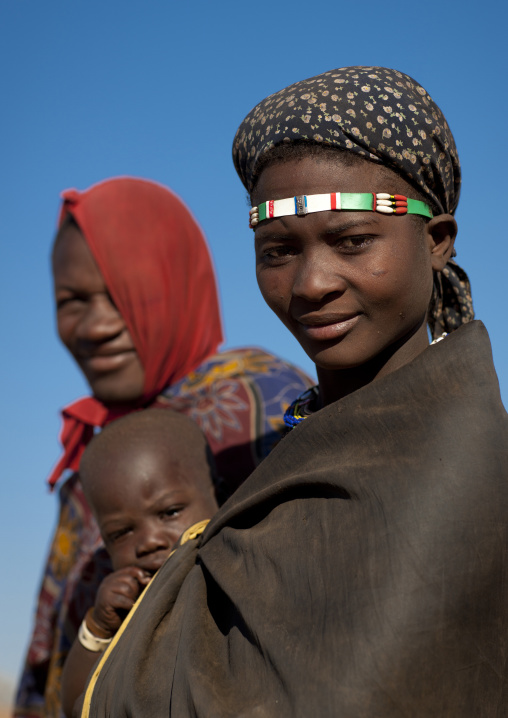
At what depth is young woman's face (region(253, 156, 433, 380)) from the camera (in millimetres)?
2039

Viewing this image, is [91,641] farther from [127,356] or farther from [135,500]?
[127,356]

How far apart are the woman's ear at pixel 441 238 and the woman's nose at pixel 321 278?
0.28 metres

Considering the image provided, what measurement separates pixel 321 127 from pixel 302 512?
2.79 ft

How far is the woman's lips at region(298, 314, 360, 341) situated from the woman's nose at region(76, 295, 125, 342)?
2.19 meters

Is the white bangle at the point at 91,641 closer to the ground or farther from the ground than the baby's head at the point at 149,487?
closer to the ground

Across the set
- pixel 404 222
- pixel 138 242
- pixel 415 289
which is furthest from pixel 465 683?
pixel 138 242

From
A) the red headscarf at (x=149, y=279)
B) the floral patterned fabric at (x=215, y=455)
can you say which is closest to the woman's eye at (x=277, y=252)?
the floral patterned fabric at (x=215, y=455)

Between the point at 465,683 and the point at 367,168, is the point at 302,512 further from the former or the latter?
the point at 367,168

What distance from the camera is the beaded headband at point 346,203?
2.03m

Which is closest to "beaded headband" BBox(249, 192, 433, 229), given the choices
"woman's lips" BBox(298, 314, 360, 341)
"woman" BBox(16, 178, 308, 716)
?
"woman's lips" BBox(298, 314, 360, 341)

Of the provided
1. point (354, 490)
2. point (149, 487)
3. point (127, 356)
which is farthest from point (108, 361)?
point (354, 490)

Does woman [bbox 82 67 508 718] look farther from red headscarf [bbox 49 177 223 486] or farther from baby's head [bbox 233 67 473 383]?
red headscarf [bbox 49 177 223 486]

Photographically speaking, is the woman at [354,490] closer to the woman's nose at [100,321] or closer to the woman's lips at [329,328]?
the woman's lips at [329,328]

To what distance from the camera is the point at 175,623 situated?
2.14m
